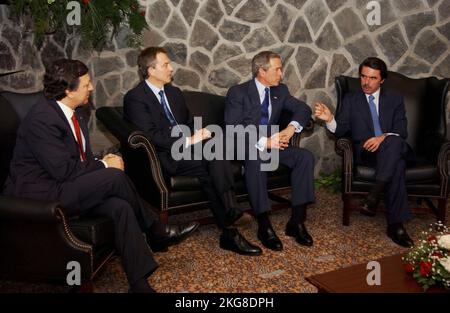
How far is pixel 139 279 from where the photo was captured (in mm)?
2771

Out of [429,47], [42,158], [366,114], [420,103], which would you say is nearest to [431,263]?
[42,158]

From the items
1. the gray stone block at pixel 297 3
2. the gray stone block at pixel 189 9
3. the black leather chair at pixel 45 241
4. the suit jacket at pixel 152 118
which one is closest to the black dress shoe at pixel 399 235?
the suit jacket at pixel 152 118

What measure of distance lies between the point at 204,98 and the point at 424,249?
95.7 inches

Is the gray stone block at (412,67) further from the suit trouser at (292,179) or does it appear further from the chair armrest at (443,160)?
the suit trouser at (292,179)

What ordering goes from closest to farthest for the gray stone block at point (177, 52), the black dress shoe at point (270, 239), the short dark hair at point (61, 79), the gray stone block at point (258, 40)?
the short dark hair at point (61, 79) < the black dress shoe at point (270, 239) < the gray stone block at point (177, 52) < the gray stone block at point (258, 40)

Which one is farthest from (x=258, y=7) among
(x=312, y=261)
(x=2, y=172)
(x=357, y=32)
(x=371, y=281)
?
(x=371, y=281)

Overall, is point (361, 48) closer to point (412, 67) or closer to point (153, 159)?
point (412, 67)

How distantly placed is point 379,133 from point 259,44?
1357mm

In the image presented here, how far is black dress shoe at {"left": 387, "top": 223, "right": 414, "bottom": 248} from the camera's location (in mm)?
3676

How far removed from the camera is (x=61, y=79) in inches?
114

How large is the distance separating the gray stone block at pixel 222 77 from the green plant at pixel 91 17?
73 centimetres

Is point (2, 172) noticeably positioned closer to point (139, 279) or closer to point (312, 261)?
point (139, 279)

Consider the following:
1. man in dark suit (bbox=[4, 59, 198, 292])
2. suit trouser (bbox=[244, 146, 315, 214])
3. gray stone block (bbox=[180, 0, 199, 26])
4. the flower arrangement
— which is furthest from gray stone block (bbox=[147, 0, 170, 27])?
the flower arrangement

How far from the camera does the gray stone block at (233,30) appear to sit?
4.70 metres
